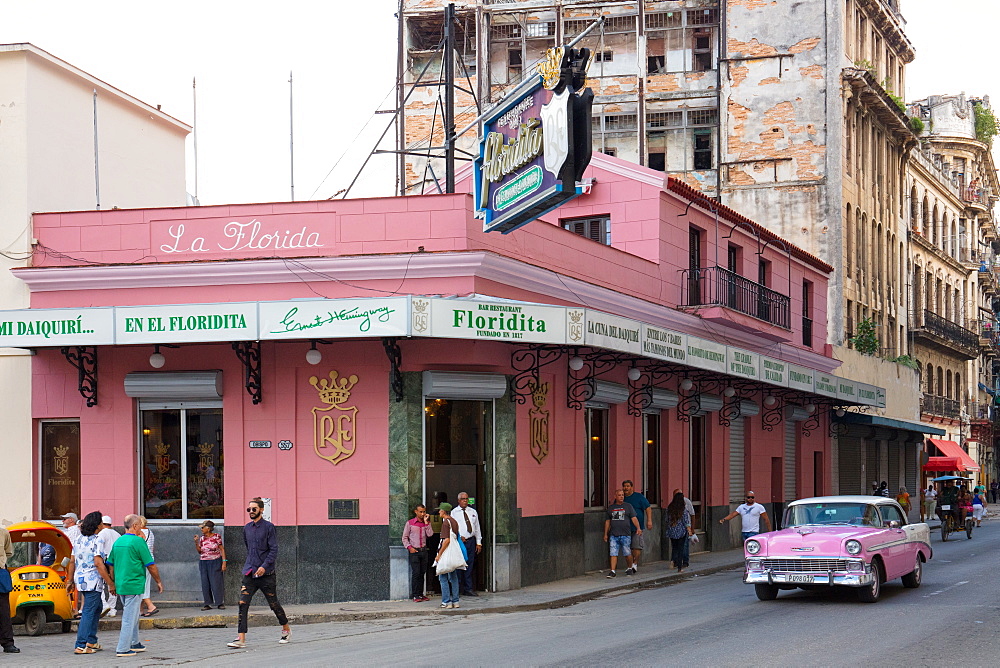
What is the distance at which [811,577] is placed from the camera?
16.5m

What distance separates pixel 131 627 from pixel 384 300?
18.5ft

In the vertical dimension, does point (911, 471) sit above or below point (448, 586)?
below

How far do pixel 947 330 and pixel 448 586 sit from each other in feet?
150

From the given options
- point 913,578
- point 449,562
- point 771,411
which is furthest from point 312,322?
point 771,411

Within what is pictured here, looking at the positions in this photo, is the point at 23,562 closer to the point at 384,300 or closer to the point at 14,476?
the point at 14,476

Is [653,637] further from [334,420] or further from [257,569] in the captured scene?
[334,420]

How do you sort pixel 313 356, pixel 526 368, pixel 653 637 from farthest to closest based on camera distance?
pixel 526 368, pixel 313 356, pixel 653 637

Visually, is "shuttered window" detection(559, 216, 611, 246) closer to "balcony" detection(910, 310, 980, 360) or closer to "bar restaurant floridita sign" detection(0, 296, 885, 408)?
"bar restaurant floridita sign" detection(0, 296, 885, 408)

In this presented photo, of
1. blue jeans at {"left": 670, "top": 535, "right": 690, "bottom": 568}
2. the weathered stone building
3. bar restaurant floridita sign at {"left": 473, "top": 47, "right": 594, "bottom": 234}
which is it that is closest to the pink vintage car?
blue jeans at {"left": 670, "top": 535, "right": 690, "bottom": 568}

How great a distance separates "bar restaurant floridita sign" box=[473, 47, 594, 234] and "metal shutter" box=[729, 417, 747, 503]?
44.2 ft

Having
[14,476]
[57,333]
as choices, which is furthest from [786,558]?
[14,476]

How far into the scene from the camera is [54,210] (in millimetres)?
20922

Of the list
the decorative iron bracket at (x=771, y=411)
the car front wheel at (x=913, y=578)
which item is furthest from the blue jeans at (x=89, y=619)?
the decorative iron bracket at (x=771, y=411)
